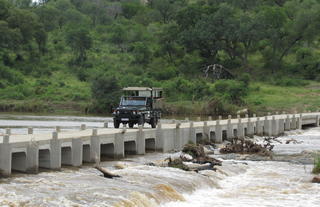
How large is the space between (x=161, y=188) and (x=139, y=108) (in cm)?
1680

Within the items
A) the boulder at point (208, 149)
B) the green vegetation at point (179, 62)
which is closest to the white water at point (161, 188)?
the boulder at point (208, 149)

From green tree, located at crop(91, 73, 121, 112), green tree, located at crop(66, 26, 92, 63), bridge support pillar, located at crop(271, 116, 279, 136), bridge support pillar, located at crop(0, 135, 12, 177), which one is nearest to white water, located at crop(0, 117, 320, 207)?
bridge support pillar, located at crop(0, 135, 12, 177)

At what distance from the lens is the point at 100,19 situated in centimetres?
15038

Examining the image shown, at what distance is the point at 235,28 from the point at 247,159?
231 ft

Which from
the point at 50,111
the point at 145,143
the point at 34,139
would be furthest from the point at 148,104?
the point at 50,111

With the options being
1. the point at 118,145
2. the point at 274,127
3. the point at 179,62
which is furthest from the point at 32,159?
the point at 179,62

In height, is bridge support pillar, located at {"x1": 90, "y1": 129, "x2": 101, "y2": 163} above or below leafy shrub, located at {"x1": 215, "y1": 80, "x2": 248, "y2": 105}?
below

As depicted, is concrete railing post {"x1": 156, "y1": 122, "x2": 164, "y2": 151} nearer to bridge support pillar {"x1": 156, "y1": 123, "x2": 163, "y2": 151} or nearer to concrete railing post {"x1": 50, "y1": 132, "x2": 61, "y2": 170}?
bridge support pillar {"x1": 156, "y1": 123, "x2": 163, "y2": 151}

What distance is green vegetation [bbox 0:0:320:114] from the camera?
290 ft

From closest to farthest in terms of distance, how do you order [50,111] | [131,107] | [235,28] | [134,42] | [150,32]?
[131,107]
[50,111]
[235,28]
[134,42]
[150,32]

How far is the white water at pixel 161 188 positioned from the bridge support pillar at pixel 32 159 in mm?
343

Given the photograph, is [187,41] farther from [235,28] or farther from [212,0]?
[212,0]

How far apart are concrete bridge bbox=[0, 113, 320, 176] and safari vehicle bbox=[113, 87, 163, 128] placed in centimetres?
174

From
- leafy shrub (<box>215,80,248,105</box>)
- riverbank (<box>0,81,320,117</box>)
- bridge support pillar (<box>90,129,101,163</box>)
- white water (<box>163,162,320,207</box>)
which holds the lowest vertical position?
white water (<box>163,162,320,207</box>)
